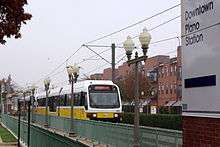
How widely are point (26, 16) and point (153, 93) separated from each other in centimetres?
9896

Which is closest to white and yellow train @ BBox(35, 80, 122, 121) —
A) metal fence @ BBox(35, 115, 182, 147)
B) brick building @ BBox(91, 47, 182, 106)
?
metal fence @ BBox(35, 115, 182, 147)

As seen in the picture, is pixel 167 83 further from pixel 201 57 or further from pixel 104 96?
pixel 201 57

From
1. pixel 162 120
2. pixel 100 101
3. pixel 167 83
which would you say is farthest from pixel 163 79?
pixel 100 101

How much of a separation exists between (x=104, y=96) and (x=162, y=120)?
8.17 m

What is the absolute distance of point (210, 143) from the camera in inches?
237

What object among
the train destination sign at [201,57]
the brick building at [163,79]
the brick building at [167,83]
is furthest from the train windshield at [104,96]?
the brick building at [167,83]

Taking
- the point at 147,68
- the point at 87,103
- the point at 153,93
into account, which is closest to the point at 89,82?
the point at 87,103

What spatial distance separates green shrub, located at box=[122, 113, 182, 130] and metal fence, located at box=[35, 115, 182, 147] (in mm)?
8058

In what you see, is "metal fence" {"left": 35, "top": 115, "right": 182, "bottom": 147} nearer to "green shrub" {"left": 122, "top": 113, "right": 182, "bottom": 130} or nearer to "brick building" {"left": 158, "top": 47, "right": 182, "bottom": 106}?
"green shrub" {"left": 122, "top": 113, "right": 182, "bottom": 130}

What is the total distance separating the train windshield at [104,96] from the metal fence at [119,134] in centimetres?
240

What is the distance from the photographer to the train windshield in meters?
36.4

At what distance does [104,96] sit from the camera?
3672 cm

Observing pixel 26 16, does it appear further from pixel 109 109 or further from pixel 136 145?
pixel 109 109

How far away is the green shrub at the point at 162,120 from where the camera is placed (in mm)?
38688
